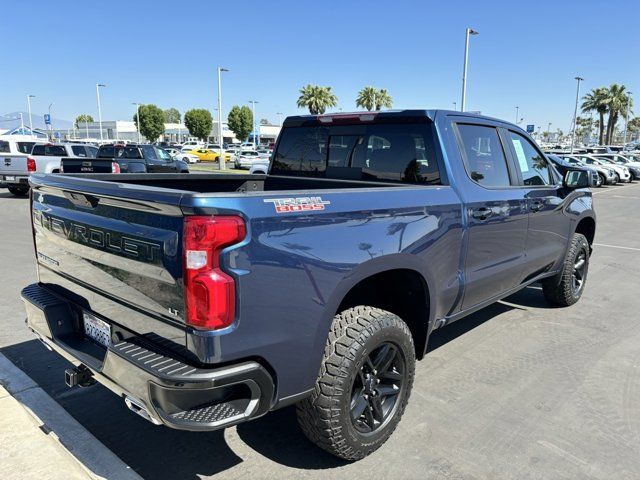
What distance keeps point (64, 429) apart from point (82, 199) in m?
1.50

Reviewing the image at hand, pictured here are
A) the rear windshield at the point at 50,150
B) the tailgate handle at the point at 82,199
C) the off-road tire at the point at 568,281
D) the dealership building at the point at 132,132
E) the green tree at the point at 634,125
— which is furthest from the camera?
the green tree at the point at 634,125

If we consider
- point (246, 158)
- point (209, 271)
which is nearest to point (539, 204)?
point (209, 271)

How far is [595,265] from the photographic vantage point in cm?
804

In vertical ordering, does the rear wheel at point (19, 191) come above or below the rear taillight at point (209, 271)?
below

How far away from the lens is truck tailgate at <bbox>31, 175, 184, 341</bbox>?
6.98 ft

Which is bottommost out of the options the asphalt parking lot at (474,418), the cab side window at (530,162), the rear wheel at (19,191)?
the asphalt parking lot at (474,418)

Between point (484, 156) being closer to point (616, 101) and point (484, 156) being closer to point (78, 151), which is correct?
point (78, 151)

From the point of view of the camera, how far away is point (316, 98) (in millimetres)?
70750

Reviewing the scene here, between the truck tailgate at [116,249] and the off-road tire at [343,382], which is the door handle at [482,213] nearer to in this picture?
the off-road tire at [343,382]

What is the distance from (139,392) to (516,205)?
10.4 ft

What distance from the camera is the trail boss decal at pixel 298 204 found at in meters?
2.20

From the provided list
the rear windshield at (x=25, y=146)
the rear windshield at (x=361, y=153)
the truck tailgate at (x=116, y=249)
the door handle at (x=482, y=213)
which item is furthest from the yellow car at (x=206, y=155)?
the truck tailgate at (x=116, y=249)

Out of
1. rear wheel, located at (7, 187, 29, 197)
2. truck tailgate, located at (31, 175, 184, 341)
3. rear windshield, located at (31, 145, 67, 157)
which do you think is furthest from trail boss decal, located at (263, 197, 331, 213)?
A: rear wheel, located at (7, 187, 29, 197)

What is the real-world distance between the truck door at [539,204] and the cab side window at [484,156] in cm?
23
